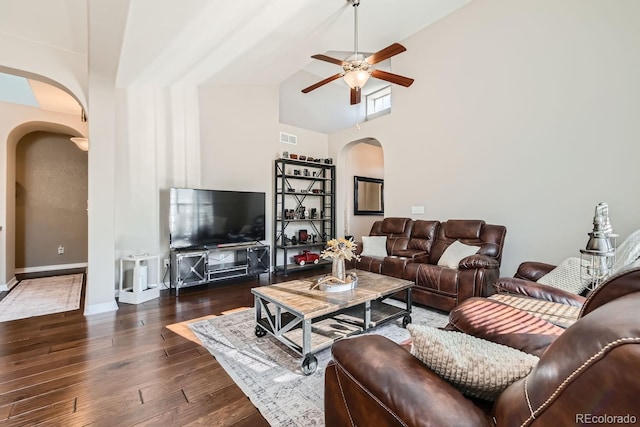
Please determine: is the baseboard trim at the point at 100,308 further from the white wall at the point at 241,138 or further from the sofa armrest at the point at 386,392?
the sofa armrest at the point at 386,392

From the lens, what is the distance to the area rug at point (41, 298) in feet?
9.96

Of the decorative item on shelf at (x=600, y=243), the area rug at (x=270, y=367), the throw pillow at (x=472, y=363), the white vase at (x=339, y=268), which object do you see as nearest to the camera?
the throw pillow at (x=472, y=363)

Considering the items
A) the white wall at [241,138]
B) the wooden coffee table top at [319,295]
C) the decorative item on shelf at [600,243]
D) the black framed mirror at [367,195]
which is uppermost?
the white wall at [241,138]

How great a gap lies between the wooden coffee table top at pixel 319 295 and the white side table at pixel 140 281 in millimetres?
1954

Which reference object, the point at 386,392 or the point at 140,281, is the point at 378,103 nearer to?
the point at 140,281

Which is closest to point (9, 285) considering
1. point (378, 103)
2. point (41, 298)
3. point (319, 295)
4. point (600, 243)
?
point (41, 298)

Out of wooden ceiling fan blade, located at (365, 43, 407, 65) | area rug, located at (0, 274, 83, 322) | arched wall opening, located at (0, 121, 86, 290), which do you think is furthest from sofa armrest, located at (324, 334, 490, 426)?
arched wall opening, located at (0, 121, 86, 290)

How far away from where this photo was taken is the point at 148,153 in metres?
3.88

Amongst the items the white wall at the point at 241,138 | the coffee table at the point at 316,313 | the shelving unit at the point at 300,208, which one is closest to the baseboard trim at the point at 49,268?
the white wall at the point at 241,138

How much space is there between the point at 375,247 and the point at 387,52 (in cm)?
250

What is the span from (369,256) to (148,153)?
11.3 feet

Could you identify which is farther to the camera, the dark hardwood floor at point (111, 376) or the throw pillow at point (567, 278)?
the throw pillow at point (567, 278)

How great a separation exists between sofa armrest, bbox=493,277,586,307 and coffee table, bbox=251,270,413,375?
79cm

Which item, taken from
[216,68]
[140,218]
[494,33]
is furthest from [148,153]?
[494,33]
